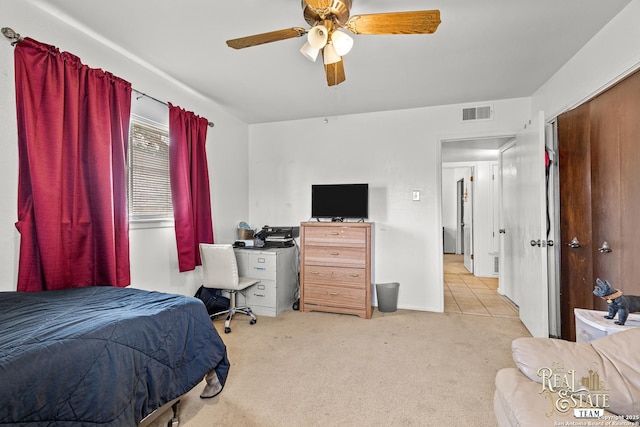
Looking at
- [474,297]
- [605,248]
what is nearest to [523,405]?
[605,248]

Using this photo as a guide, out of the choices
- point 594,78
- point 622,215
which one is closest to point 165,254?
point 622,215

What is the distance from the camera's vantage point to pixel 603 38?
82.7 inches

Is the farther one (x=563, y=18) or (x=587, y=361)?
(x=563, y=18)

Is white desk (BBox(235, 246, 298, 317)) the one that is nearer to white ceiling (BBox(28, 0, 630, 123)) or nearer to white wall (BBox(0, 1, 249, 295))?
white wall (BBox(0, 1, 249, 295))

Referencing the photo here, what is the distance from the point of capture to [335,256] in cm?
348

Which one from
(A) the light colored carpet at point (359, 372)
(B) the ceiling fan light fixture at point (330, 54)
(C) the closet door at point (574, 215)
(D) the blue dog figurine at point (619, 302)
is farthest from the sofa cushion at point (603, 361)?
(B) the ceiling fan light fixture at point (330, 54)

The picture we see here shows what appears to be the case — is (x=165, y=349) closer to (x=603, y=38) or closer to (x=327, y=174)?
(x=327, y=174)

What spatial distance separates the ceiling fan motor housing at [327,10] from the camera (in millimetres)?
1502

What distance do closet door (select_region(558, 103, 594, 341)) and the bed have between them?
281 cm

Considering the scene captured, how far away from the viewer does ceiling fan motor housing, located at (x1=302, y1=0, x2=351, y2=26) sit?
1.50 meters

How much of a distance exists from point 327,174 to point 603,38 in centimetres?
278

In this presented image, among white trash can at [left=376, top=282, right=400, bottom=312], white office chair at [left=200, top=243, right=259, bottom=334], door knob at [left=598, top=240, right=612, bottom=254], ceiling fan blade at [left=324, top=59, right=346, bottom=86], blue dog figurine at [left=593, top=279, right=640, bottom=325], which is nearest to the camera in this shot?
blue dog figurine at [left=593, top=279, right=640, bottom=325]

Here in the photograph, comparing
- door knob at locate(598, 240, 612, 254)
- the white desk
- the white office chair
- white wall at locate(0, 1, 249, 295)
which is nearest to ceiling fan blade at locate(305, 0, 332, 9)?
white wall at locate(0, 1, 249, 295)

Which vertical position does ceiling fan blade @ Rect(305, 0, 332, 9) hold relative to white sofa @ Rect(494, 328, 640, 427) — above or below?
above
